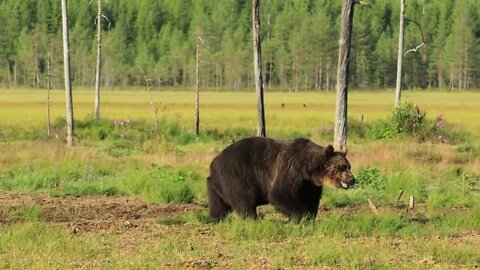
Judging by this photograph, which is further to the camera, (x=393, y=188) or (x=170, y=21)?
(x=170, y=21)

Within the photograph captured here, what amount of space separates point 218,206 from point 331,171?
66.7 inches

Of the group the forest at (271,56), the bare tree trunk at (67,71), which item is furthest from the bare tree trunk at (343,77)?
the forest at (271,56)

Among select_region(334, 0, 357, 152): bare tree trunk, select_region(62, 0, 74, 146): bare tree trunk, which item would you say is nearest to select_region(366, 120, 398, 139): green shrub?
select_region(334, 0, 357, 152): bare tree trunk

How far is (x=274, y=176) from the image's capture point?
9406 mm

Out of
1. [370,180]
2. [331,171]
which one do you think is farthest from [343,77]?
[331,171]

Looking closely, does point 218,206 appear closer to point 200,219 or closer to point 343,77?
point 200,219

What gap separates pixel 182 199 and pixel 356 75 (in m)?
125

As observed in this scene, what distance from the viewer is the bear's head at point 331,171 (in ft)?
30.0

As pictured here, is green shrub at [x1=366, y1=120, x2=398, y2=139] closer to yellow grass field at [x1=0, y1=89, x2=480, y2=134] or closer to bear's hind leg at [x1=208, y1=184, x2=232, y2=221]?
yellow grass field at [x1=0, y1=89, x2=480, y2=134]

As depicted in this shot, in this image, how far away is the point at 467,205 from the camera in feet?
41.0

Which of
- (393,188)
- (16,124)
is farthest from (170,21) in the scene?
(393,188)

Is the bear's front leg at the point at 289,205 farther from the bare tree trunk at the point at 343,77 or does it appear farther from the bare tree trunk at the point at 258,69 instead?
the bare tree trunk at the point at 258,69

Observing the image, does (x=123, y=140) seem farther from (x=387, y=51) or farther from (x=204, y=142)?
(x=387, y=51)

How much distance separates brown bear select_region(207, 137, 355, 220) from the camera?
9.21 meters
